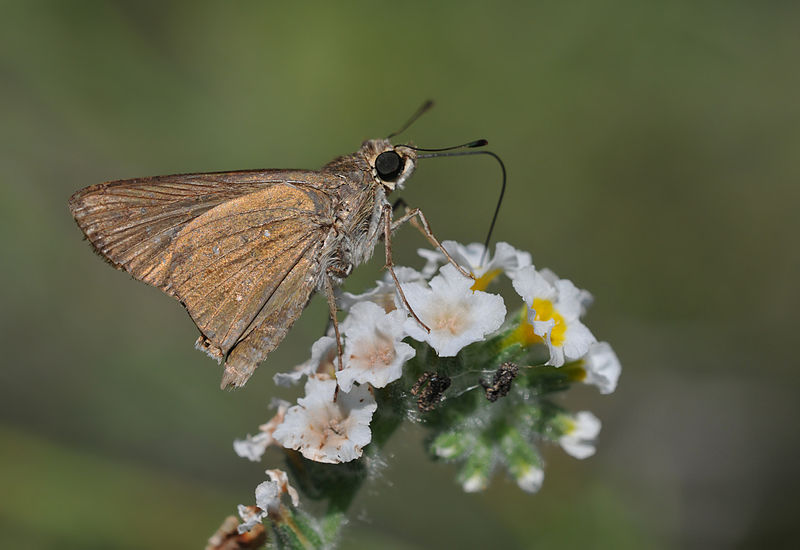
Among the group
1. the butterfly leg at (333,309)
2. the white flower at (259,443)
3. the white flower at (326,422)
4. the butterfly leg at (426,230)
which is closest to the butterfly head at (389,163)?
the butterfly leg at (426,230)

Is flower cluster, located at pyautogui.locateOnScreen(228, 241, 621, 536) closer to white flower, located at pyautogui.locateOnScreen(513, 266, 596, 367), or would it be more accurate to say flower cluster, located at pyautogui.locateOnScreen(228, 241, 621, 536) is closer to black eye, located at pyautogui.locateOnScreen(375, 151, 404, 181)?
white flower, located at pyautogui.locateOnScreen(513, 266, 596, 367)

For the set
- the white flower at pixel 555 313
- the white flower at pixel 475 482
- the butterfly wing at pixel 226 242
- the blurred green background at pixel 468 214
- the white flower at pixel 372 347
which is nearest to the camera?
the white flower at pixel 372 347

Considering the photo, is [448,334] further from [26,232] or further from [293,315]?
[26,232]

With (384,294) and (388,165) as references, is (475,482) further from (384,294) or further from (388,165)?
(388,165)

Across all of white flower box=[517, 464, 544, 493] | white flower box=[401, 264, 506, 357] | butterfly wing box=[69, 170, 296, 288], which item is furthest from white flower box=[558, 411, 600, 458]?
butterfly wing box=[69, 170, 296, 288]

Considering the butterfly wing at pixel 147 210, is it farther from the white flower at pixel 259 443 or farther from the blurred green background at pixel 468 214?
the blurred green background at pixel 468 214

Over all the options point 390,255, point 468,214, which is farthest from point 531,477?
point 468,214
